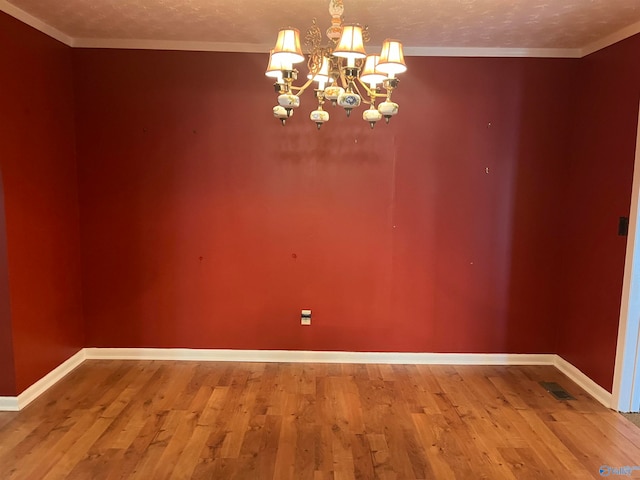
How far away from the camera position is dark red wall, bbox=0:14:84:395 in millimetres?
2824

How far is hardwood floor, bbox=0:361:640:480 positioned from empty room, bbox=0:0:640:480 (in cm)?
3

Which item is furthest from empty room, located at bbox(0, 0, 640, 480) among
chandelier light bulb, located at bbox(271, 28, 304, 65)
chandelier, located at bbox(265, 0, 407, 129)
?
chandelier light bulb, located at bbox(271, 28, 304, 65)

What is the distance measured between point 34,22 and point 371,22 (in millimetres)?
2200

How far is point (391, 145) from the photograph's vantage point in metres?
3.56

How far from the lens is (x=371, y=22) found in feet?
9.50

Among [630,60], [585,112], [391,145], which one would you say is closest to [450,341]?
[391,145]

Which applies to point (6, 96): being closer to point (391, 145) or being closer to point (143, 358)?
point (143, 358)

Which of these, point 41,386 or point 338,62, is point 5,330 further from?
point 338,62

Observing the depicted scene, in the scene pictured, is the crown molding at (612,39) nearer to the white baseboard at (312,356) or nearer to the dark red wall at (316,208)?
the dark red wall at (316,208)

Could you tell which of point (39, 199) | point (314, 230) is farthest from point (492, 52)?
point (39, 199)

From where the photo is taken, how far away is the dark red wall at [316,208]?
3.51 m

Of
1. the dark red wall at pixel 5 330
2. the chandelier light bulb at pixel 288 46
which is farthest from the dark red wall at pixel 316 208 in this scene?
the chandelier light bulb at pixel 288 46

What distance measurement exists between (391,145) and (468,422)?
2.06 metres

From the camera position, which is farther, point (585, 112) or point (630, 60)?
point (585, 112)
